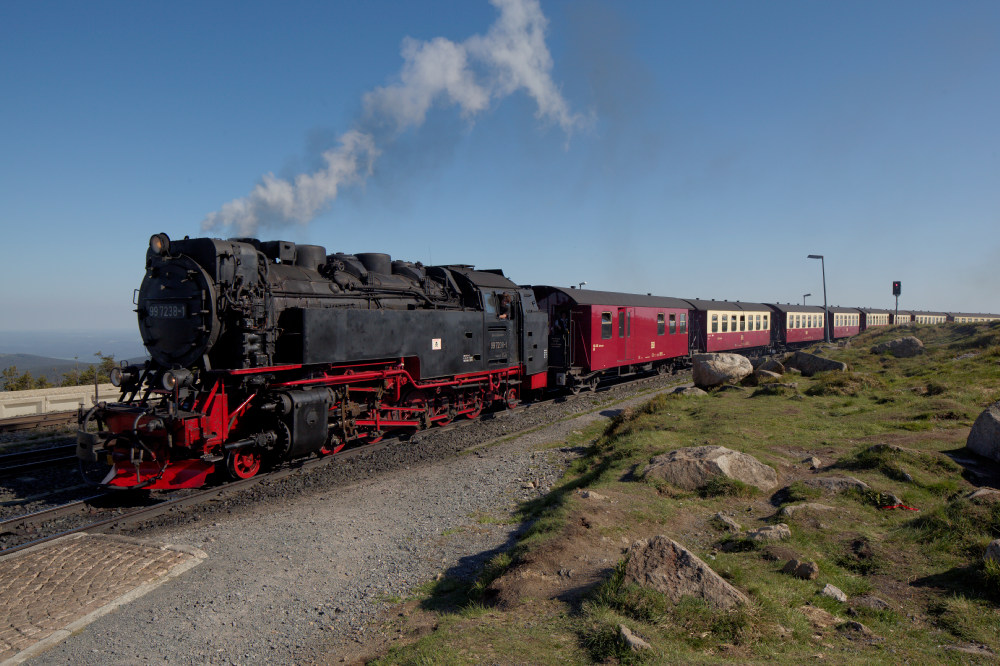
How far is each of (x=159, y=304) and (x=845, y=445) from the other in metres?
11.9

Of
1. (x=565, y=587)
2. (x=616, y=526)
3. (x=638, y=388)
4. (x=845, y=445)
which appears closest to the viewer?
(x=565, y=587)

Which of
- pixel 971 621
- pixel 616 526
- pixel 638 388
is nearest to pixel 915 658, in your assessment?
pixel 971 621

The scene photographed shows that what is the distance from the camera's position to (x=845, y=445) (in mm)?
9773

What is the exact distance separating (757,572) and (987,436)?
18.8 ft

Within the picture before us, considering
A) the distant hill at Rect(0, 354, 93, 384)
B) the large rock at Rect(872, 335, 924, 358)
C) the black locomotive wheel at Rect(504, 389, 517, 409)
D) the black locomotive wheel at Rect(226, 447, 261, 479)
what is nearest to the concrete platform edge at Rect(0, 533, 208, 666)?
the black locomotive wheel at Rect(226, 447, 261, 479)

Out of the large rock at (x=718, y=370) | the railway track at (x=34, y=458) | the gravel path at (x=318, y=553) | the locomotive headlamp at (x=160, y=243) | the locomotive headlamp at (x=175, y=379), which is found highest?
the locomotive headlamp at (x=160, y=243)

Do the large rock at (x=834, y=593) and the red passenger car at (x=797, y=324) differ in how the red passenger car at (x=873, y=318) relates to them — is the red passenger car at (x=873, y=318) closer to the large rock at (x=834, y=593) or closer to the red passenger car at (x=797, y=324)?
the red passenger car at (x=797, y=324)

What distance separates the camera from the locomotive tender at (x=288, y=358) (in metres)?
8.65

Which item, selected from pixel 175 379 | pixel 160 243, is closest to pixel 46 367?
pixel 160 243

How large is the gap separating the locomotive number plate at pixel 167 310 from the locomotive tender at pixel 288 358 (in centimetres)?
3

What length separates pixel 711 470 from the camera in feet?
25.8

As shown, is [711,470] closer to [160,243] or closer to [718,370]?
[160,243]

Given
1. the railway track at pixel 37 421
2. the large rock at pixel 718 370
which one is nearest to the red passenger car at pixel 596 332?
the large rock at pixel 718 370

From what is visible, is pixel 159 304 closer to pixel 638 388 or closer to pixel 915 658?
pixel 915 658
